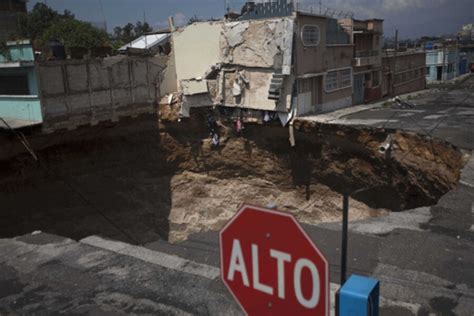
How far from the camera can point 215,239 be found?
24.1ft

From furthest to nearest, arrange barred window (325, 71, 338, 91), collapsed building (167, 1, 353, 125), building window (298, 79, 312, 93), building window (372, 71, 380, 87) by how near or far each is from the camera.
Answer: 1. building window (372, 71, 380, 87)
2. barred window (325, 71, 338, 91)
3. building window (298, 79, 312, 93)
4. collapsed building (167, 1, 353, 125)

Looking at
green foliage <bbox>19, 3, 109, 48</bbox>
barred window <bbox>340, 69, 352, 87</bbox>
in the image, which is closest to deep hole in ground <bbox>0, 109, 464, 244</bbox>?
barred window <bbox>340, 69, 352, 87</bbox>

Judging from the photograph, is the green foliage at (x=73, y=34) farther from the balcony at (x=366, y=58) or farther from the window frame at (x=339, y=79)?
the balcony at (x=366, y=58)

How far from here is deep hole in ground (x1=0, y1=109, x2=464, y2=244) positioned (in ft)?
53.8

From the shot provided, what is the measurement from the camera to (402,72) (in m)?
32.3

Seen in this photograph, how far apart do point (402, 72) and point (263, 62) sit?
16934mm

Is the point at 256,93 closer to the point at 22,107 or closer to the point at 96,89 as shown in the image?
the point at 96,89

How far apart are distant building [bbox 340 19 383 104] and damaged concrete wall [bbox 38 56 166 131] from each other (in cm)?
1162

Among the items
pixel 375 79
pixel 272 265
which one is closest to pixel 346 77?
pixel 375 79

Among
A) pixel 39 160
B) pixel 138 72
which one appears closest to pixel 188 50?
pixel 138 72

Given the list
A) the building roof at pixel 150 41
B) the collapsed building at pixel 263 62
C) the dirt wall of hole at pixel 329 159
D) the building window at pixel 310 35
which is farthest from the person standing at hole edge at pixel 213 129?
the building roof at pixel 150 41

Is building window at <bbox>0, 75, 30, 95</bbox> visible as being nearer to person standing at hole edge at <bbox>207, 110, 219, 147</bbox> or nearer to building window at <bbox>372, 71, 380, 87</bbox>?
person standing at hole edge at <bbox>207, 110, 219, 147</bbox>

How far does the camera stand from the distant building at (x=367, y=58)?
25.2 meters

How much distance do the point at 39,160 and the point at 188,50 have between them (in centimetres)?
949
